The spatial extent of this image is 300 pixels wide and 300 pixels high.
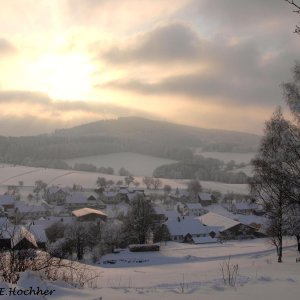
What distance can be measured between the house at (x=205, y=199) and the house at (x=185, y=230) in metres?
40.0

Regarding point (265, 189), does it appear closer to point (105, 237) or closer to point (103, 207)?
point (105, 237)

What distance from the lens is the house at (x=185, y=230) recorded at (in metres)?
46.3

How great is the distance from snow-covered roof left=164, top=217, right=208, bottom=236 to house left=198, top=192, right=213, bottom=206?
39.6 meters

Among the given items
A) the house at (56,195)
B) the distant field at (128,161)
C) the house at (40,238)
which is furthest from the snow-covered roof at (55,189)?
the house at (40,238)

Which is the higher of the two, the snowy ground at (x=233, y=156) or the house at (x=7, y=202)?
the snowy ground at (x=233, y=156)

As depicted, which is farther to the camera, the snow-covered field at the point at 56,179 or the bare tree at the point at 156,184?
A: the bare tree at the point at 156,184

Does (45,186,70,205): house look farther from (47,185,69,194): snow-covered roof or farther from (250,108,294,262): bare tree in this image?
(250,108,294,262): bare tree

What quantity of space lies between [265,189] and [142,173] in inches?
4219

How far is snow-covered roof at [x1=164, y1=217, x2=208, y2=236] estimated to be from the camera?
46.8 metres

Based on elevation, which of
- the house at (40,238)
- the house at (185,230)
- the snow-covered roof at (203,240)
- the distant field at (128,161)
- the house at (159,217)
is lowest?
the snow-covered roof at (203,240)

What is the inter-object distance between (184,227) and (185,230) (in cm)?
67

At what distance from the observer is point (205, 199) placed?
89188 mm

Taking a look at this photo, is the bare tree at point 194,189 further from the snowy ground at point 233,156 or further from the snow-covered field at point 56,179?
the snowy ground at point 233,156

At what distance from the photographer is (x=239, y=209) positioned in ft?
256
